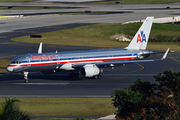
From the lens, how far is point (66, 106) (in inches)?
1399

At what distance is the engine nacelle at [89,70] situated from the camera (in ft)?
159

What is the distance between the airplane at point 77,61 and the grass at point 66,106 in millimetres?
9032

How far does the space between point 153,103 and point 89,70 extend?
25.3 metres

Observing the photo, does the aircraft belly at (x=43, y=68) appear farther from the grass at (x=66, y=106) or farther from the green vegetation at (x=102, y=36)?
the green vegetation at (x=102, y=36)

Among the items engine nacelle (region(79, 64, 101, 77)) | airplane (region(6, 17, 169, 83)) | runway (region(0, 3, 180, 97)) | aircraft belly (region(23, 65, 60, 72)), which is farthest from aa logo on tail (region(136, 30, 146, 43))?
aircraft belly (region(23, 65, 60, 72))

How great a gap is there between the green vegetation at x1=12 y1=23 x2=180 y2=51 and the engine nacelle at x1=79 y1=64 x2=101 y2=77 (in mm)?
36164

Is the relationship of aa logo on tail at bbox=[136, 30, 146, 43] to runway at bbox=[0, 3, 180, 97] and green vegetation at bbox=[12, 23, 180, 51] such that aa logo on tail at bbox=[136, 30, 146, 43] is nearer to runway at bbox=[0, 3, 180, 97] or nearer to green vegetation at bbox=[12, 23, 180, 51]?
runway at bbox=[0, 3, 180, 97]

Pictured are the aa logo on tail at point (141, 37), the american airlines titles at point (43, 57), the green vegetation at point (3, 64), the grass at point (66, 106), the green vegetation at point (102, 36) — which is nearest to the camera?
the grass at point (66, 106)

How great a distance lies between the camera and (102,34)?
103 metres

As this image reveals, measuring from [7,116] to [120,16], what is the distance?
119881 mm

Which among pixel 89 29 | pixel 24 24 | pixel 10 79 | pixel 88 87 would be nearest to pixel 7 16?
pixel 24 24

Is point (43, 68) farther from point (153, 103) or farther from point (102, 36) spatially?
point (102, 36)

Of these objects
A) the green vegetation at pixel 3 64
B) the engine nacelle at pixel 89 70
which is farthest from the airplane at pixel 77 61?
the green vegetation at pixel 3 64

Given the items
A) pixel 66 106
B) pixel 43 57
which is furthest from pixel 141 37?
pixel 66 106
